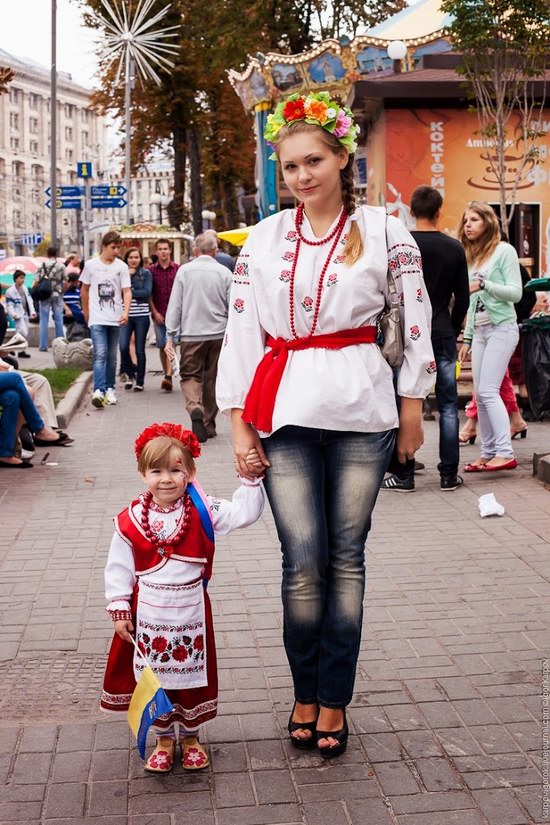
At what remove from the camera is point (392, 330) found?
3754mm

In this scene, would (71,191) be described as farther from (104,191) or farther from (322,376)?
→ (322,376)

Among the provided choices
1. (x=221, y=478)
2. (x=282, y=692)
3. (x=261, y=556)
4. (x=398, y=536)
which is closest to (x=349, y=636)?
(x=282, y=692)

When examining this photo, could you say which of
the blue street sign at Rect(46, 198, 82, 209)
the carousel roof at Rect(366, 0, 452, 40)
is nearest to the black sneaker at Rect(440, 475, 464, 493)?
the carousel roof at Rect(366, 0, 452, 40)

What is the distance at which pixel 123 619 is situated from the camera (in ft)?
12.3

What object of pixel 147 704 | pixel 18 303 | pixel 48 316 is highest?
pixel 18 303

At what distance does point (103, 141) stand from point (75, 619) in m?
154

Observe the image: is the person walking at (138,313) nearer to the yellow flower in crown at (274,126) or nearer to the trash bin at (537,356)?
the trash bin at (537,356)

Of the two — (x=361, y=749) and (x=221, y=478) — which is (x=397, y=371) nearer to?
(x=361, y=749)

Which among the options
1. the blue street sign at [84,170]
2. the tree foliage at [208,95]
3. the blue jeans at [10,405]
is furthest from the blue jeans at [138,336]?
the tree foliage at [208,95]

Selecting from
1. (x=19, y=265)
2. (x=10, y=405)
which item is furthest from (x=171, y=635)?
(x=19, y=265)

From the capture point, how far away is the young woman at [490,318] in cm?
859

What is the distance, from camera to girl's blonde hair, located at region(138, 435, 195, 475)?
3760 millimetres

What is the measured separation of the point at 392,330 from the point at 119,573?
1149mm

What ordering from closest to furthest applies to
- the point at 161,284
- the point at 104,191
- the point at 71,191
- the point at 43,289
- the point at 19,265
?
the point at 161,284 < the point at 43,289 < the point at 71,191 < the point at 104,191 < the point at 19,265
